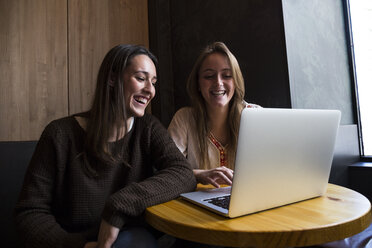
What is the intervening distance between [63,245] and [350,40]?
2316 mm

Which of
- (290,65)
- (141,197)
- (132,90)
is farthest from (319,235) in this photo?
(290,65)

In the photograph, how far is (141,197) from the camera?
0.79 m

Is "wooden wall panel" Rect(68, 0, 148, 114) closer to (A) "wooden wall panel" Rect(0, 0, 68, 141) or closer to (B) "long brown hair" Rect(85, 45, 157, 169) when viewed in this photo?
(A) "wooden wall panel" Rect(0, 0, 68, 141)

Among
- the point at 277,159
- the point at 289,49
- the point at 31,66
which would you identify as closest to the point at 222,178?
the point at 277,159

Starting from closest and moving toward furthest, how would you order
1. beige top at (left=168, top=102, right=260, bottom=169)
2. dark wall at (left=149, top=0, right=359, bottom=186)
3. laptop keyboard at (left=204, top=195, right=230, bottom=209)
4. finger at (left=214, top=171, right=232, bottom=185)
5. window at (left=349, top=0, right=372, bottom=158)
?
laptop keyboard at (left=204, top=195, right=230, bottom=209) → finger at (left=214, top=171, right=232, bottom=185) → beige top at (left=168, top=102, right=260, bottom=169) → dark wall at (left=149, top=0, right=359, bottom=186) → window at (left=349, top=0, right=372, bottom=158)

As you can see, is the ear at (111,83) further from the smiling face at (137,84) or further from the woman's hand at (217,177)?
the woman's hand at (217,177)

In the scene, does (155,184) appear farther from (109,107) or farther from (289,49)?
(289,49)

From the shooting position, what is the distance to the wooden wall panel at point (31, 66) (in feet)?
5.54

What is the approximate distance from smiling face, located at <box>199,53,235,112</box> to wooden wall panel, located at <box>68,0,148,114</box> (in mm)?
1061

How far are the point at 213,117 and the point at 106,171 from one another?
0.73 meters

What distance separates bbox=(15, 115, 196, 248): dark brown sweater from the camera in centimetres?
80

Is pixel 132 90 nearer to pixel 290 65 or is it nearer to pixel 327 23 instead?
pixel 290 65

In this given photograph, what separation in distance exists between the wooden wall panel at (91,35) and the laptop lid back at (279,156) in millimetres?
1722

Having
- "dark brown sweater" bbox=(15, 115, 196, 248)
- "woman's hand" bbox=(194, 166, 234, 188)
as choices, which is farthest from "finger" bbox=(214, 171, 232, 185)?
"dark brown sweater" bbox=(15, 115, 196, 248)
